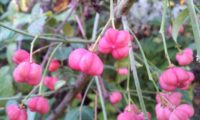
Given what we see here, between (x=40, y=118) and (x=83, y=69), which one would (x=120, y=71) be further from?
(x=83, y=69)

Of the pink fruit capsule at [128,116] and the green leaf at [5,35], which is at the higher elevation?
the green leaf at [5,35]

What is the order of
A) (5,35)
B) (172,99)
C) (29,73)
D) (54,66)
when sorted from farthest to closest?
(54,66) < (5,35) < (172,99) < (29,73)

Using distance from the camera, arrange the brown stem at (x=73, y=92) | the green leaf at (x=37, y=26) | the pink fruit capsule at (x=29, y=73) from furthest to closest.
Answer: the green leaf at (x=37, y=26)
the brown stem at (x=73, y=92)
the pink fruit capsule at (x=29, y=73)

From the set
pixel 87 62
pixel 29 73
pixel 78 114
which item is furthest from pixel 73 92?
pixel 87 62

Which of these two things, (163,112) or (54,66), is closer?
(163,112)

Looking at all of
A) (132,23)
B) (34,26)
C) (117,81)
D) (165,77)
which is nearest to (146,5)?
(132,23)

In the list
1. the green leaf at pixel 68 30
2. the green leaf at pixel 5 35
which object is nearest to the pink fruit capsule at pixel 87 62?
the green leaf at pixel 5 35

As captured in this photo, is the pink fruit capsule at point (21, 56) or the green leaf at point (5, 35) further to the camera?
the green leaf at point (5, 35)

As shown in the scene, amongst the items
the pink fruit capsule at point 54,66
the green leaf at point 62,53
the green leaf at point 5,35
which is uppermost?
the green leaf at point 5,35

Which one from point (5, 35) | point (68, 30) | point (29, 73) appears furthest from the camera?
point (68, 30)

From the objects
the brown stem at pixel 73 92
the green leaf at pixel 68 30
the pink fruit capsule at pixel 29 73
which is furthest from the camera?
the green leaf at pixel 68 30

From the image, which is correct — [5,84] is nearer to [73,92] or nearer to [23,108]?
[73,92]

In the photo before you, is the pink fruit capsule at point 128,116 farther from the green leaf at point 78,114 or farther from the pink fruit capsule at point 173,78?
the green leaf at point 78,114
